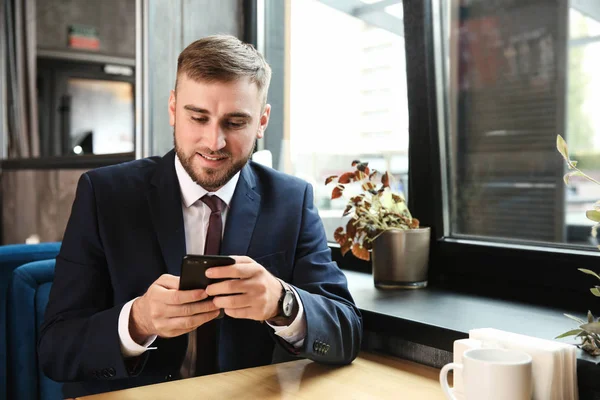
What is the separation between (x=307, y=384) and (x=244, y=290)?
0.25 metres

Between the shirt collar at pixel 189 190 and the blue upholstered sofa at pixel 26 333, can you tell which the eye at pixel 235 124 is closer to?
the shirt collar at pixel 189 190

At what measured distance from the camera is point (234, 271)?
1.20 m

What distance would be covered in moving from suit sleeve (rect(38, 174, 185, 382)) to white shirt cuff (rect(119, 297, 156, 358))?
0.5 inches

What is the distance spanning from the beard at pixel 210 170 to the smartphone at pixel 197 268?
1.38 feet

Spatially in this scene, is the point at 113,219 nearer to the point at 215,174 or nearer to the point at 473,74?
the point at 215,174

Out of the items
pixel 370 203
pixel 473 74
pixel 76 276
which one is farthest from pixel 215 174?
pixel 473 74

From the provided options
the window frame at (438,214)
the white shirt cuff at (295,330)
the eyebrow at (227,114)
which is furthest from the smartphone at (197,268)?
the window frame at (438,214)

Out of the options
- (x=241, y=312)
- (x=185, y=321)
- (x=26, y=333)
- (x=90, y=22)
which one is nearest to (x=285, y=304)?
(x=241, y=312)

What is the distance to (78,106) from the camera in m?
5.33

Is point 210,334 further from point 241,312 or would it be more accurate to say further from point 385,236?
point 385,236

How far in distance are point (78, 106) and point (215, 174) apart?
421 cm

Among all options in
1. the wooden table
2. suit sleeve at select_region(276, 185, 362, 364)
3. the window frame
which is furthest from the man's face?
the window frame

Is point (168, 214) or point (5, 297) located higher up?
point (168, 214)

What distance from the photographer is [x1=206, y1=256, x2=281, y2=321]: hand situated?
120 centimetres
